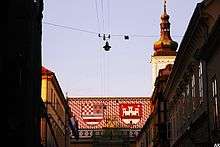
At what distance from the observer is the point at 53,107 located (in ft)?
191

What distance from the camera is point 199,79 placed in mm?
31438

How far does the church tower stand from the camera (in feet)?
289

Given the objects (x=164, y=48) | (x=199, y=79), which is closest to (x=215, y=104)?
(x=199, y=79)

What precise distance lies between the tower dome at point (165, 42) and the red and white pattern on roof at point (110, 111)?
28.3ft

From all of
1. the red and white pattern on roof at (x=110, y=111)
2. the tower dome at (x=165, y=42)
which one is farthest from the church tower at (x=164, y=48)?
the red and white pattern on roof at (x=110, y=111)

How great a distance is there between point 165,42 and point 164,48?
1449 mm

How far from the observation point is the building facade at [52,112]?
4792 cm

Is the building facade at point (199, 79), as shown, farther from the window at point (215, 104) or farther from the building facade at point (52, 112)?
the building facade at point (52, 112)

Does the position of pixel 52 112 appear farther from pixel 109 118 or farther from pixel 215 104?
pixel 109 118

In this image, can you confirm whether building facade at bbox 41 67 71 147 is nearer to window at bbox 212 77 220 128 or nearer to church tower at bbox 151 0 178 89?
church tower at bbox 151 0 178 89

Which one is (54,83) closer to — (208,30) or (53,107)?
(53,107)
